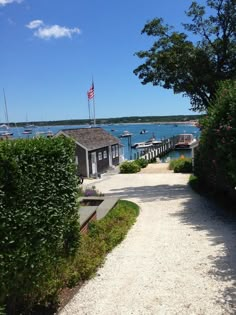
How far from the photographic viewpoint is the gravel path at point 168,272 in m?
6.06

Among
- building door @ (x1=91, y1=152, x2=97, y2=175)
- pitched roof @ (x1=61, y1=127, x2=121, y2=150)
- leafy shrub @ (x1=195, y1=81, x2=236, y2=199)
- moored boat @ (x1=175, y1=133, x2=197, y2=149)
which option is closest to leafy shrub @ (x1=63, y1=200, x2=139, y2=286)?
leafy shrub @ (x1=195, y1=81, x2=236, y2=199)

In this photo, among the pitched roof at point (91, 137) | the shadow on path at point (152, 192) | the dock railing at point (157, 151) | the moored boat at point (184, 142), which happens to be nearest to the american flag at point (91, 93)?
the pitched roof at point (91, 137)

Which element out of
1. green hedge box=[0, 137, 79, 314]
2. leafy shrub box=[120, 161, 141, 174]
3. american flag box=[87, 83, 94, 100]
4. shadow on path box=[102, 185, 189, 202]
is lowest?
leafy shrub box=[120, 161, 141, 174]

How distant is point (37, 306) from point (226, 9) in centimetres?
1830

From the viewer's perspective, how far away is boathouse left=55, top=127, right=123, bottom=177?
33.8 meters

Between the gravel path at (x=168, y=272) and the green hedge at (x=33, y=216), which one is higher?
the green hedge at (x=33, y=216)

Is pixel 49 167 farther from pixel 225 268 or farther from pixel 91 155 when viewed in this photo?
pixel 91 155

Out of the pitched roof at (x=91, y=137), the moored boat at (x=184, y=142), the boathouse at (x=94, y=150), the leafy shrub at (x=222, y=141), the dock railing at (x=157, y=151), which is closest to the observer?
the leafy shrub at (x=222, y=141)

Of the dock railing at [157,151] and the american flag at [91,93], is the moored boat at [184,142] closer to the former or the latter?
the dock railing at [157,151]

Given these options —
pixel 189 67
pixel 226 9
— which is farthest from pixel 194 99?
pixel 226 9

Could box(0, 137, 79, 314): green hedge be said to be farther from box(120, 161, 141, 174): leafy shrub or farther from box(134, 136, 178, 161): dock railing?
box(134, 136, 178, 161): dock railing

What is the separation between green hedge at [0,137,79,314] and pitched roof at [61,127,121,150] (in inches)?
1043

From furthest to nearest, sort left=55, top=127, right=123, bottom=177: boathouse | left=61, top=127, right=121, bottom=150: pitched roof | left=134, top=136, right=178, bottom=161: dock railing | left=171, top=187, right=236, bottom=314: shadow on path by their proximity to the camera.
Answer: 1. left=134, top=136, right=178, bottom=161: dock railing
2. left=61, top=127, right=121, bottom=150: pitched roof
3. left=55, top=127, right=123, bottom=177: boathouse
4. left=171, top=187, right=236, bottom=314: shadow on path

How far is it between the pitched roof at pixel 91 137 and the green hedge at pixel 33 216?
26.5 meters
